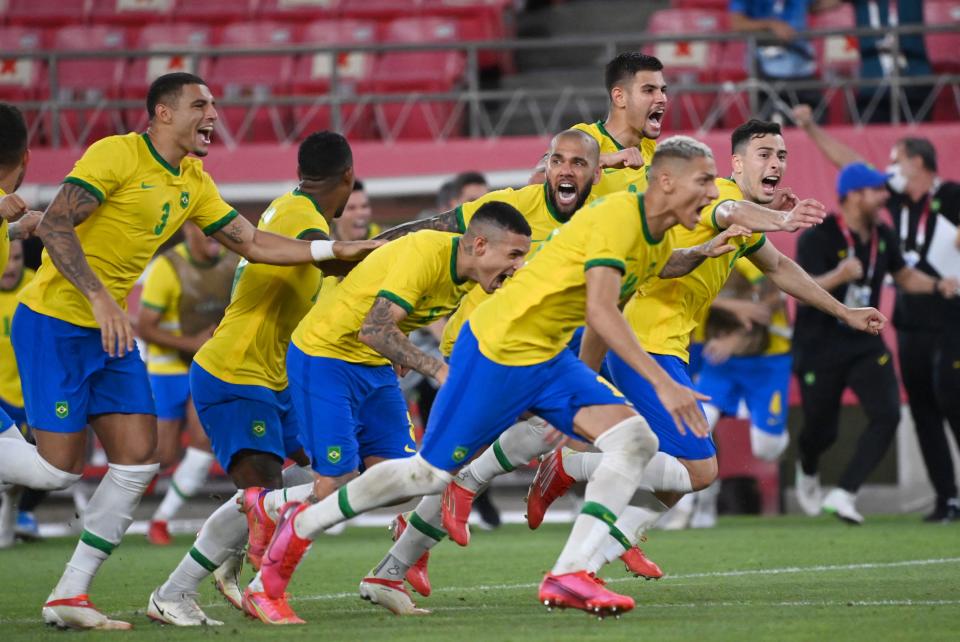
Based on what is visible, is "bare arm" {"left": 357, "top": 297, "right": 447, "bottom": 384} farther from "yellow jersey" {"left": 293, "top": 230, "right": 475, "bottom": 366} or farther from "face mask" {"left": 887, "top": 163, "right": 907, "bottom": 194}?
"face mask" {"left": 887, "top": 163, "right": 907, "bottom": 194}

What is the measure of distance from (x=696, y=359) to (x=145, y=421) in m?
7.48

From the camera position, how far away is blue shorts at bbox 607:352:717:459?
26.8 feet

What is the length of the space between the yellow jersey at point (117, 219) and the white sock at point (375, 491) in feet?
4.71

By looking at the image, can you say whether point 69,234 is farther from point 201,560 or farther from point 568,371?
point 568,371

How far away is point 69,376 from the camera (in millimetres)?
7297

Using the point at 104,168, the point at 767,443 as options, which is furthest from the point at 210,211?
the point at 767,443

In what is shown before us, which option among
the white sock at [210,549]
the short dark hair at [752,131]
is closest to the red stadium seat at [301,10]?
the short dark hair at [752,131]

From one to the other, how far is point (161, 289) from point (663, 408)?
6181 millimetres

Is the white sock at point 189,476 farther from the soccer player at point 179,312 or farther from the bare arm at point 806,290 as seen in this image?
the bare arm at point 806,290

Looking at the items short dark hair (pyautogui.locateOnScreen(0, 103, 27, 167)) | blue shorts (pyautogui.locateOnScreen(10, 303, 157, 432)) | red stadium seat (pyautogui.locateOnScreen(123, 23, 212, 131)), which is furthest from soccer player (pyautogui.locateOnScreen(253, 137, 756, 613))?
red stadium seat (pyautogui.locateOnScreen(123, 23, 212, 131))

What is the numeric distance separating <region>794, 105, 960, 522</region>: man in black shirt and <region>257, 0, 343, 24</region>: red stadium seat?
24.0 ft

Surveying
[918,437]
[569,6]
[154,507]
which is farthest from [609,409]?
[569,6]

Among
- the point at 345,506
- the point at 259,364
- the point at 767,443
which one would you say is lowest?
the point at 767,443

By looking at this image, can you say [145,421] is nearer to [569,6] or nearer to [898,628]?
[898,628]
